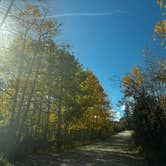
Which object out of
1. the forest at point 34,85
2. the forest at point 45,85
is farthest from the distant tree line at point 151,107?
the forest at point 34,85

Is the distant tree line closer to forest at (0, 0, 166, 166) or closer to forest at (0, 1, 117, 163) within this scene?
forest at (0, 0, 166, 166)

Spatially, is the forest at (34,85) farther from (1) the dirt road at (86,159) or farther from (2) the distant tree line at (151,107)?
(2) the distant tree line at (151,107)

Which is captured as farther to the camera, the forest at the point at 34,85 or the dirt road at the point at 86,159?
the forest at the point at 34,85

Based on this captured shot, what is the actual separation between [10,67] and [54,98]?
5.38 meters

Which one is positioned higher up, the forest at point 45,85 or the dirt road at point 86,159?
the forest at point 45,85

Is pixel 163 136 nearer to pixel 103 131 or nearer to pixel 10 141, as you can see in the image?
pixel 10 141

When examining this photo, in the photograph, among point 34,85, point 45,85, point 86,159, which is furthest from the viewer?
point 45,85

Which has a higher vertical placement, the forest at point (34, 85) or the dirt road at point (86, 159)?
the forest at point (34, 85)

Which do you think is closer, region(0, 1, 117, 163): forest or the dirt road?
the dirt road

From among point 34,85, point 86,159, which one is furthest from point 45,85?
point 86,159

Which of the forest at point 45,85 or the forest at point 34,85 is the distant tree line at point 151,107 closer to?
Answer: the forest at point 45,85

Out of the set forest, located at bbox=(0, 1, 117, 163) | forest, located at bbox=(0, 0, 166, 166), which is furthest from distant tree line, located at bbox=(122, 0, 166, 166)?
forest, located at bbox=(0, 1, 117, 163)

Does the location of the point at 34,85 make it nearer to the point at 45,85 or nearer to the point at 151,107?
the point at 45,85

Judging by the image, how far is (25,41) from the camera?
11914mm
